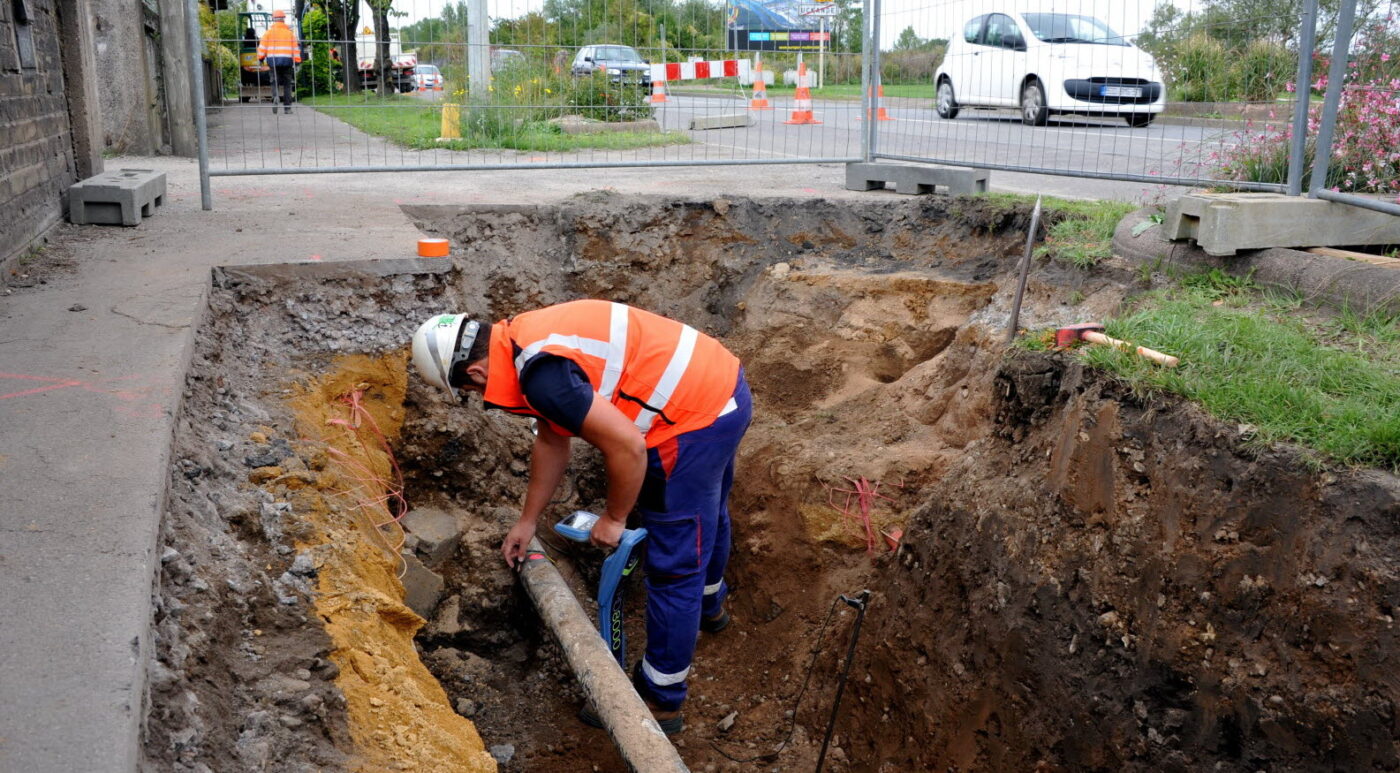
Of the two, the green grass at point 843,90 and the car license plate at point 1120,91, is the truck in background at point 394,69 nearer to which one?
the green grass at point 843,90

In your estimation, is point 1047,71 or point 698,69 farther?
point 698,69

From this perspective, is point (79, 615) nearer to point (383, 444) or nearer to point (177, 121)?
point (383, 444)

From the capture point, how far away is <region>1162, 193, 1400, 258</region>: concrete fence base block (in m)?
4.60

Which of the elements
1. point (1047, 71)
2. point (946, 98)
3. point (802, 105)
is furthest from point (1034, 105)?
point (802, 105)

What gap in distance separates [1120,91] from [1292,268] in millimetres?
2639

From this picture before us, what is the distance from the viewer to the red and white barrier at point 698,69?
8219 mm

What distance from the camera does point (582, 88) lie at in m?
8.47

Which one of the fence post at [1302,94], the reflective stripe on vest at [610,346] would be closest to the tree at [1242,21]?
the fence post at [1302,94]

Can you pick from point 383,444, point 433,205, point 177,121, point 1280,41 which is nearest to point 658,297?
point 433,205

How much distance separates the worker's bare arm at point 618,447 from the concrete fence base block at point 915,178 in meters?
4.35

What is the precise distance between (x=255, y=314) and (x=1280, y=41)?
537 centimetres

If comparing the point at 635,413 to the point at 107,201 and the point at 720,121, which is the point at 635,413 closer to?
the point at 107,201

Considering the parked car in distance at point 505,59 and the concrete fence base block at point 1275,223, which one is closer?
the concrete fence base block at point 1275,223

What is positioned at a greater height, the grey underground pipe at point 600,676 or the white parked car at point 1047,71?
the white parked car at point 1047,71
